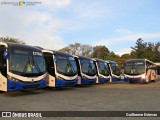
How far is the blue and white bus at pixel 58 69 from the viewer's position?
17.8 metres

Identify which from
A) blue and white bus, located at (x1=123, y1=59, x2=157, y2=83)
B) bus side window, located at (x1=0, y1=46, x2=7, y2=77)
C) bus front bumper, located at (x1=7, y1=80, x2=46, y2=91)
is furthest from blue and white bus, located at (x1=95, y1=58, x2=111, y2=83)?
bus side window, located at (x1=0, y1=46, x2=7, y2=77)

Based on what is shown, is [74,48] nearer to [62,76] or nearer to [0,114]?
[62,76]

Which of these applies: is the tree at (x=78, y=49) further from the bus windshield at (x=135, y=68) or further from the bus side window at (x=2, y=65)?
the bus side window at (x=2, y=65)

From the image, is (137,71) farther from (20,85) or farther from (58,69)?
(20,85)

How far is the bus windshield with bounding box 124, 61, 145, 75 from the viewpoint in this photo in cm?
2802

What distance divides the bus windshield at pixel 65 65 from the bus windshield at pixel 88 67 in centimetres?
301

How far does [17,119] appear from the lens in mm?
7895

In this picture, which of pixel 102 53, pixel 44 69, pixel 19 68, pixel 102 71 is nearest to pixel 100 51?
pixel 102 53

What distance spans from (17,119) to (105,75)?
20.3 metres

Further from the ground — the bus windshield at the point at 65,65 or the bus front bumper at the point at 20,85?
the bus windshield at the point at 65,65

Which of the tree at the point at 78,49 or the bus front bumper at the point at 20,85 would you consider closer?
the bus front bumper at the point at 20,85

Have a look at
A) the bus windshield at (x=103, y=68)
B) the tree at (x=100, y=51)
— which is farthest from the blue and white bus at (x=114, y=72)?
the tree at (x=100, y=51)

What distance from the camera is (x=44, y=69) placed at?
16.3 m

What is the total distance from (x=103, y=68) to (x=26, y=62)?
13.9 meters
